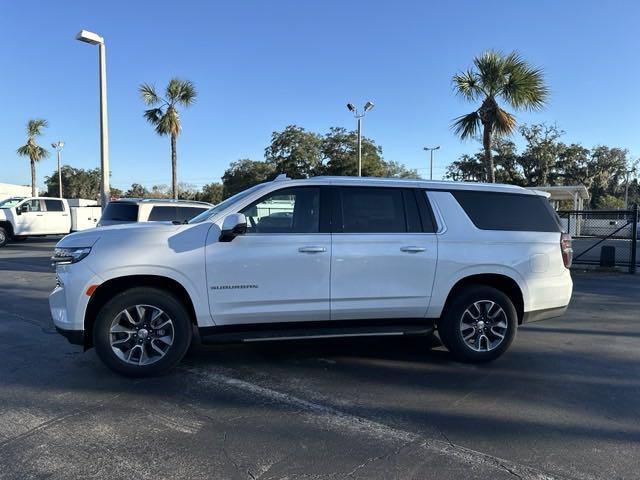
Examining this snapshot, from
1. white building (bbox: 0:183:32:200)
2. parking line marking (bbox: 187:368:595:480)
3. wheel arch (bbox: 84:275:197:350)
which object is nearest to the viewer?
parking line marking (bbox: 187:368:595:480)

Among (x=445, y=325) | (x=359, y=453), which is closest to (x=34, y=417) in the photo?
(x=359, y=453)

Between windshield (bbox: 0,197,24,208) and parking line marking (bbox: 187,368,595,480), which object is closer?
parking line marking (bbox: 187,368,595,480)

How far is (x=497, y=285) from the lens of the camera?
5805mm

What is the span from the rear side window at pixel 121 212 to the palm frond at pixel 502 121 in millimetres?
10858

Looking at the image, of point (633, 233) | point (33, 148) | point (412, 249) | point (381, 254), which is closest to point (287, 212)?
point (381, 254)

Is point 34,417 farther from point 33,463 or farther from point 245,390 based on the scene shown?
point 245,390

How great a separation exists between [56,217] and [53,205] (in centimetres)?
56

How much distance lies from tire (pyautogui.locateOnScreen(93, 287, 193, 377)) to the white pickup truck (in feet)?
61.3

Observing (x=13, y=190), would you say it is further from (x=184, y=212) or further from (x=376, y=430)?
(x=376, y=430)

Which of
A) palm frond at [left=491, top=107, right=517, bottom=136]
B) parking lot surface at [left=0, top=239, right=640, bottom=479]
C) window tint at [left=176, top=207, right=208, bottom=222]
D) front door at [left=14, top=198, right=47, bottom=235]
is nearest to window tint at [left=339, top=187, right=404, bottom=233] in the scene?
parking lot surface at [left=0, top=239, right=640, bottom=479]

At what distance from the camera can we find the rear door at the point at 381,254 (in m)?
5.18

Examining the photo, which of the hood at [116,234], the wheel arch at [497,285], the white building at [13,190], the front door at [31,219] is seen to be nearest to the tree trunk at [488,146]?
the wheel arch at [497,285]

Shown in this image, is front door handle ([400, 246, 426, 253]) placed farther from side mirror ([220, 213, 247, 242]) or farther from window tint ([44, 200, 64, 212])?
window tint ([44, 200, 64, 212])

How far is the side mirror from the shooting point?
15.6 ft
